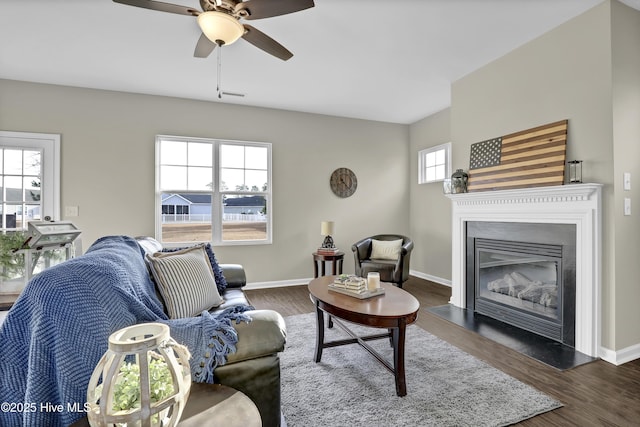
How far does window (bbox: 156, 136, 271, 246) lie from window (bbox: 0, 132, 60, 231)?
1121 millimetres

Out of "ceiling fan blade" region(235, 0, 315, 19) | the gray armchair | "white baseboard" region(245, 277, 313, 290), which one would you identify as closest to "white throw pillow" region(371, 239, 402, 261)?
the gray armchair

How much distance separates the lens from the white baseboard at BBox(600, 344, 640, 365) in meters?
2.29

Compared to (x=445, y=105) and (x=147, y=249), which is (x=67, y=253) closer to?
(x=147, y=249)

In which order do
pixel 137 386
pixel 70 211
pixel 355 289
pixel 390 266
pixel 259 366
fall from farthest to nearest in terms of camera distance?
pixel 390 266
pixel 70 211
pixel 355 289
pixel 259 366
pixel 137 386

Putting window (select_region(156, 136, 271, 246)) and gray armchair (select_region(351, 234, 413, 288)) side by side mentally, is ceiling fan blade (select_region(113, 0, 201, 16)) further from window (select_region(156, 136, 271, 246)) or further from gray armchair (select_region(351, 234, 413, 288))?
gray armchair (select_region(351, 234, 413, 288))

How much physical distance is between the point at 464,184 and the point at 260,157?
283 centimetres

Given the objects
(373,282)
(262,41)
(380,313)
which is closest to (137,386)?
(380,313)

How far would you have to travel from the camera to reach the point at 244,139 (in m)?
4.55

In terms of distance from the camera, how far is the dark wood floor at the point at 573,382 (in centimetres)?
170

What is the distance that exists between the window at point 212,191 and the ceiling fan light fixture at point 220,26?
8.66 feet

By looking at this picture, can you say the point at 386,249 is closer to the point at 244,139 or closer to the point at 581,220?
the point at 581,220

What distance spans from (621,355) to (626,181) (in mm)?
1312

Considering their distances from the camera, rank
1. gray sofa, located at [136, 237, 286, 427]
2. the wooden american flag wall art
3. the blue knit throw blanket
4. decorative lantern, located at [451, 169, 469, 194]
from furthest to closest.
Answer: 1. decorative lantern, located at [451, 169, 469, 194]
2. the wooden american flag wall art
3. gray sofa, located at [136, 237, 286, 427]
4. the blue knit throw blanket

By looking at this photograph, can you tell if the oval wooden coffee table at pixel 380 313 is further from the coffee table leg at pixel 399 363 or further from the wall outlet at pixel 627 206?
the wall outlet at pixel 627 206
